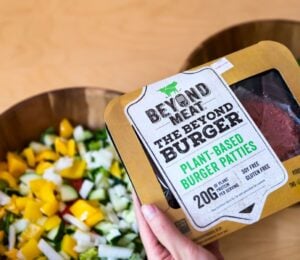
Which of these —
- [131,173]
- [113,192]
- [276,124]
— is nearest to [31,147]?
[113,192]

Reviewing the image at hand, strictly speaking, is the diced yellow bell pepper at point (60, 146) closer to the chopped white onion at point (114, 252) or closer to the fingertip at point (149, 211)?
the chopped white onion at point (114, 252)

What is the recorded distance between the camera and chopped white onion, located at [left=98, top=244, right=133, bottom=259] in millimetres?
905

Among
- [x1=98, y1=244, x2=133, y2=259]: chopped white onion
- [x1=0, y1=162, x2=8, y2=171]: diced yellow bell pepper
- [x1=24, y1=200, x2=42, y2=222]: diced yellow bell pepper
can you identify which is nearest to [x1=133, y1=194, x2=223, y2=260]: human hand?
[x1=98, y1=244, x2=133, y2=259]: chopped white onion

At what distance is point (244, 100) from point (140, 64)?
35 cm

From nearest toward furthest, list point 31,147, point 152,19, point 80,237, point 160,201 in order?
point 160,201 → point 80,237 → point 31,147 → point 152,19

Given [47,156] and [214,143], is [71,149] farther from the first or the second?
[214,143]

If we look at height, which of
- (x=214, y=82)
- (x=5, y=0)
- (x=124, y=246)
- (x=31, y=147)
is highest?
(x=5, y=0)

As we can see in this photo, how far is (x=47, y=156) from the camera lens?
3.33ft

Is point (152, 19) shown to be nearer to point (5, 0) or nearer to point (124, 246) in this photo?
point (5, 0)

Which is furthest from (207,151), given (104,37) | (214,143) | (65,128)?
(104,37)

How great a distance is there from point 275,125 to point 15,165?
0.48m

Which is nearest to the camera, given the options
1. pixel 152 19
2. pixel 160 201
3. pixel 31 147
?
pixel 160 201

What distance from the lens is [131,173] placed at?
74 cm

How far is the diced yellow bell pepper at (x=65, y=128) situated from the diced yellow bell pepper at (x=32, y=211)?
0.15 meters
